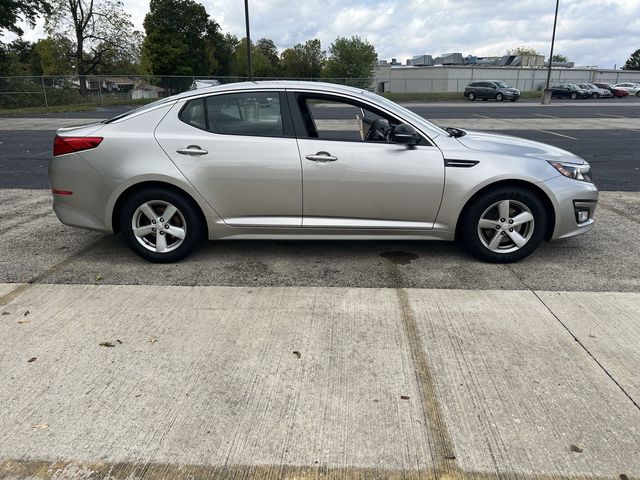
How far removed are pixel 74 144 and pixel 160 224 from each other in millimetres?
1036

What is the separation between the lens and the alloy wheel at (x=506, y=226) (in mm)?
4781

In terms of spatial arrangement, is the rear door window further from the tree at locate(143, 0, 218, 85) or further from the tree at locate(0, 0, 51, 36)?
the tree at locate(143, 0, 218, 85)

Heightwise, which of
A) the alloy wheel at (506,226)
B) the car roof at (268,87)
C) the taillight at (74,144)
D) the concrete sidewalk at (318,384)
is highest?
the car roof at (268,87)

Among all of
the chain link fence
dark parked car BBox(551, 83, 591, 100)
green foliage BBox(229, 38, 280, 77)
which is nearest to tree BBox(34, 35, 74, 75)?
the chain link fence

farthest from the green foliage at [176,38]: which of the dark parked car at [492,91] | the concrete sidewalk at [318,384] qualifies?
the concrete sidewalk at [318,384]

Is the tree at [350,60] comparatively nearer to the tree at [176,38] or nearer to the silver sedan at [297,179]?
the tree at [176,38]

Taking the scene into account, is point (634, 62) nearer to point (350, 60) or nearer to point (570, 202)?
point (350, 60)

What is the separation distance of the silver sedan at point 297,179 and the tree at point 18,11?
38450 millimetres

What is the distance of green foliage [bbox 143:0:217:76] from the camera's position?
64.5m

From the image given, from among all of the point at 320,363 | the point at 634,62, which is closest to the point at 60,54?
the point at 320,363

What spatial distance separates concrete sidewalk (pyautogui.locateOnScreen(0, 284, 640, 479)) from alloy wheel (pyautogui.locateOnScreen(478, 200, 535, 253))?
28.5 inches

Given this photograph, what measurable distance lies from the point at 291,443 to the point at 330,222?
2.50 metres

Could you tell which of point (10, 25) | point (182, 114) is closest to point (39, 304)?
point (182, 114)

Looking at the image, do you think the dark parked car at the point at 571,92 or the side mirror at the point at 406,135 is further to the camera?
the dark parked car at the point at 571,92
